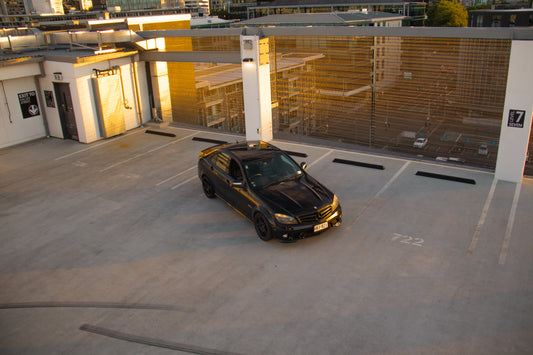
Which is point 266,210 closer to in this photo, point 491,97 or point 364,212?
point 364,212

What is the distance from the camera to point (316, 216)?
7648 millimetres

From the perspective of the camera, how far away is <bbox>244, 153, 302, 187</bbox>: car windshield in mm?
8438

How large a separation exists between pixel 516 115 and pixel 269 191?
19.3 ft

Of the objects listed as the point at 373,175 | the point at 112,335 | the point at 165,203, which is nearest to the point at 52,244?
the point at 165,203

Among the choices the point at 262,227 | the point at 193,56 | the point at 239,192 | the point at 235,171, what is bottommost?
the point at 262,227

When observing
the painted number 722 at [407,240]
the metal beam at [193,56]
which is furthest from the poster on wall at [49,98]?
the painted number 722 at [407,240]

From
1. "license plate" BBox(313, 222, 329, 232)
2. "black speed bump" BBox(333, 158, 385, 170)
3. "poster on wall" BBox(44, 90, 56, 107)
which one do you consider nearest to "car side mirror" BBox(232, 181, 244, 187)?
"license plate" BBox(313, 222, 329, 232)

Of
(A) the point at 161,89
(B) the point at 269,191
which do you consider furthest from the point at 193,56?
(B) the point at 269,191

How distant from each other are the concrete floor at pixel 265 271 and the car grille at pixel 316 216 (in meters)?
0.52

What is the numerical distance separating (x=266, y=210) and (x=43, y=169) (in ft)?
25.8

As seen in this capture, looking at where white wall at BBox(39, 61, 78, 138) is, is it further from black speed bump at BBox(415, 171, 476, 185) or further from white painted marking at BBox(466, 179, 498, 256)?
white painted marking at BBox(466, 179, 498, 256)

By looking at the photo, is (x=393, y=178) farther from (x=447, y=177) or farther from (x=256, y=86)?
(x=256, y=86)

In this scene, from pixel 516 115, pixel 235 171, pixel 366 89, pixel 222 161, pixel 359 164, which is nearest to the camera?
pixel 235 171

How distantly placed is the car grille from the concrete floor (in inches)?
20.4
